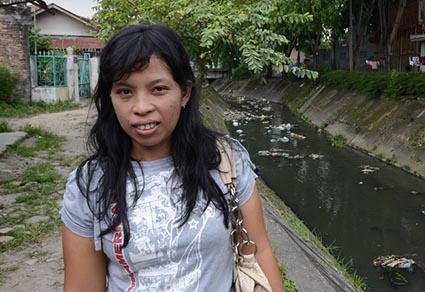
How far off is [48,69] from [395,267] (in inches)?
477


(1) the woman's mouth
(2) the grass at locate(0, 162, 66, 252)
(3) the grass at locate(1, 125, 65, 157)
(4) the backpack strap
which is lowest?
(3) the grass at locate(1, 125, 65, 157)

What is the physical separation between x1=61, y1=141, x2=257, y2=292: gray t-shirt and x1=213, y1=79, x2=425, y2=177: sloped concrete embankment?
8.39m

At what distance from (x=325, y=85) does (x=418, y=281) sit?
47.1ft

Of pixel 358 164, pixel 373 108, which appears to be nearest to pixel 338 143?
pixel 373 108

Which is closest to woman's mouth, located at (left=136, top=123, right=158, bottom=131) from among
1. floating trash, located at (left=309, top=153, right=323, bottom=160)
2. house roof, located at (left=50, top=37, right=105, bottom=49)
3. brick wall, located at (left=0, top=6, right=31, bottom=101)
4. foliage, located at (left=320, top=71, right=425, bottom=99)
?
floating trash, located at (left=309, top=153, right=323, bottom=160)

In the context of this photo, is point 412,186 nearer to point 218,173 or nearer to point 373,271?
point 373,271

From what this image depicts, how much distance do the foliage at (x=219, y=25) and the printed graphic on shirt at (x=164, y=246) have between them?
13.6 feet

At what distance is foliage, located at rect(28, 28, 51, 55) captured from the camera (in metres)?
15.1

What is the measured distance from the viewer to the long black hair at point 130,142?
131 centimetres

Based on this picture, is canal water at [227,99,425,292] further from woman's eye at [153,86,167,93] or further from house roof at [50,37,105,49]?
house roof at [50,37,105,49]

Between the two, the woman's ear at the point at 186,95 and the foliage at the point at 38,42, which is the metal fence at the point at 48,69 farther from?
the woman's ear at the point at 186,95

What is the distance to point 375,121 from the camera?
12008 millimetres

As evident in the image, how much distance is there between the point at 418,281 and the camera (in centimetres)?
497

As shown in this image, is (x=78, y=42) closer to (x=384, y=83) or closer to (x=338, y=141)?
(x=338, y=141)
